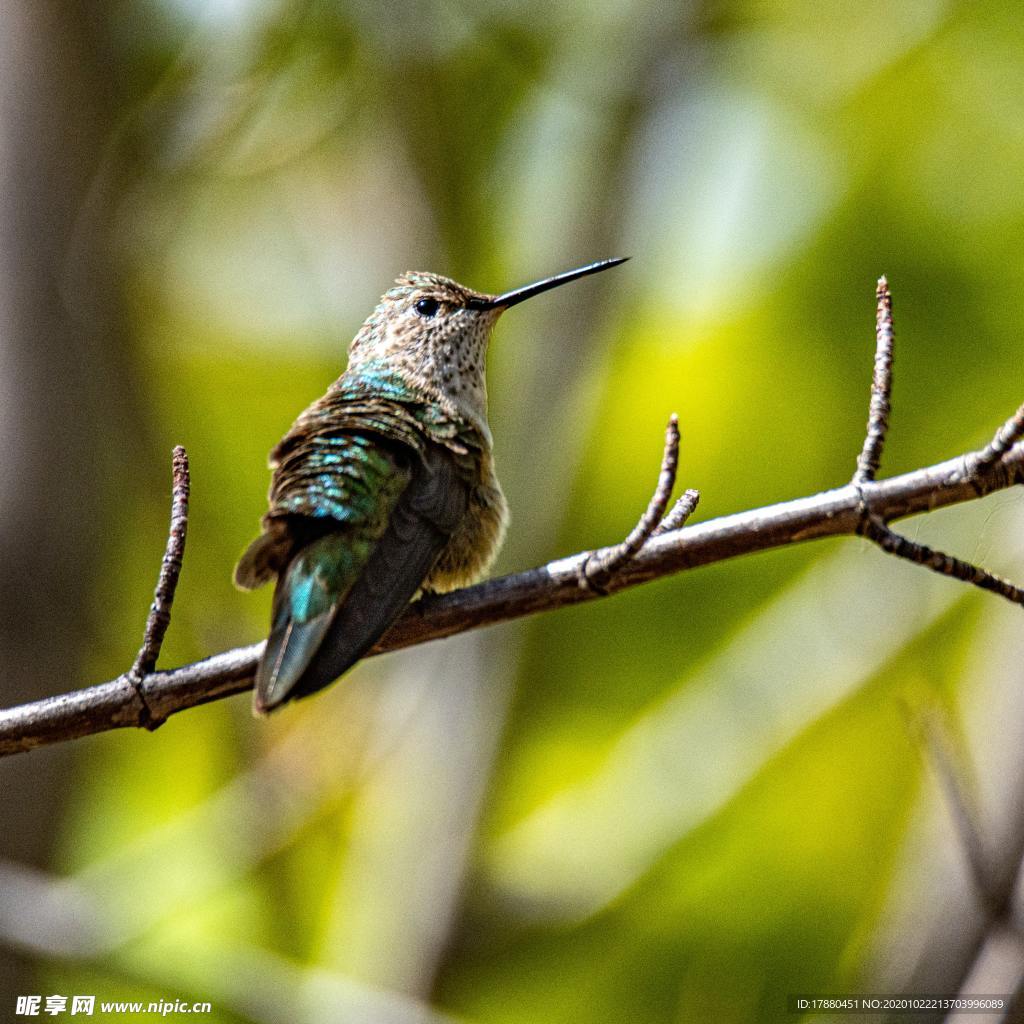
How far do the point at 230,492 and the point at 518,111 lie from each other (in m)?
3.29

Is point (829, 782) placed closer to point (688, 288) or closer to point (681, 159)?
point (688, 288)

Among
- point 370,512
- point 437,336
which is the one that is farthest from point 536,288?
point 370,512

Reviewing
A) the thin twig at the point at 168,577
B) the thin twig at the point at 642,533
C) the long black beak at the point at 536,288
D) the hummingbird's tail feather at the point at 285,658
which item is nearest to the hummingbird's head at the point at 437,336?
the long black beak at the point at 536,288

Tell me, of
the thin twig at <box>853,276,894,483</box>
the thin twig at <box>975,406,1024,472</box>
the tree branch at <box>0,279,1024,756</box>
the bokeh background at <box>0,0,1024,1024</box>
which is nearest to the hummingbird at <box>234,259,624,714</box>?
the tree branch at <box>0,279,1024,756</box>

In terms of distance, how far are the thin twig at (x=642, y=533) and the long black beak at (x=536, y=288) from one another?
964 millimetres

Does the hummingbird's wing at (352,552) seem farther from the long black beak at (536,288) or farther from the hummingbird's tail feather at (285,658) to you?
the long black beak at (536,288)

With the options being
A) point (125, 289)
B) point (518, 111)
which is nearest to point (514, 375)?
point (518, 111)

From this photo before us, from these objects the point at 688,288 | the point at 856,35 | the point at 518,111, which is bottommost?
the point at 688,288

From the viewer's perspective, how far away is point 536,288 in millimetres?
4191

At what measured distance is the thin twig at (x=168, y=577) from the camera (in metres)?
2.79

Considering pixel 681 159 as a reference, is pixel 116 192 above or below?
below

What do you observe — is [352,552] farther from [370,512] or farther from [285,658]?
[285,658]

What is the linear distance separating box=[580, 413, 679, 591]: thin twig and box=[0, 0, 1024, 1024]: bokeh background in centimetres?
289

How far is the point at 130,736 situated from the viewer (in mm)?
8641
